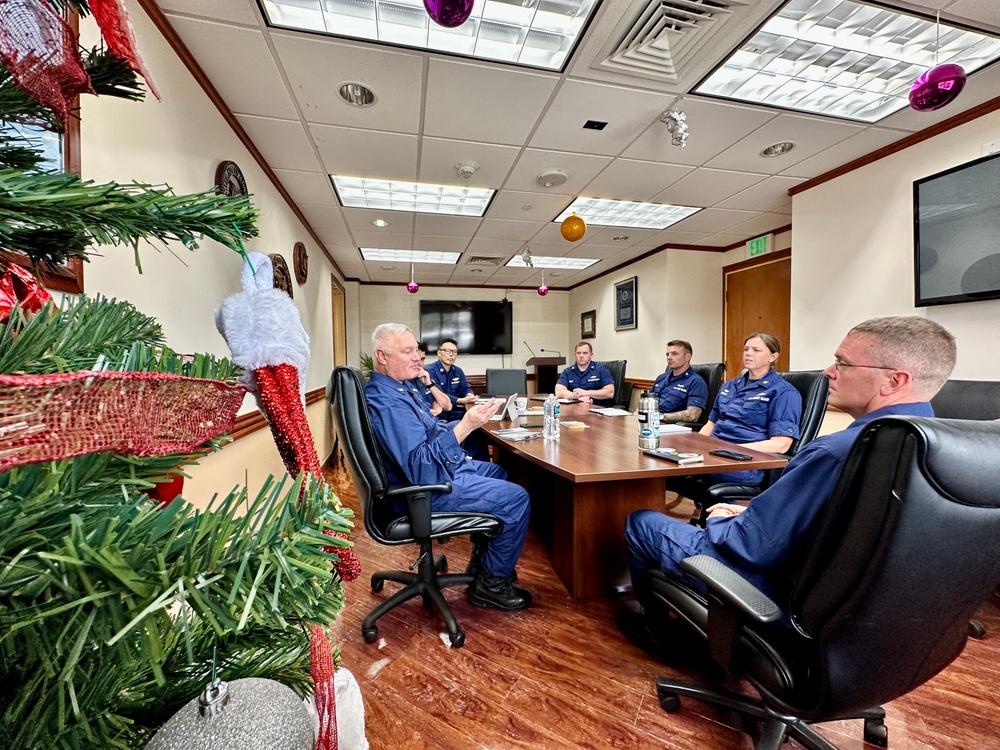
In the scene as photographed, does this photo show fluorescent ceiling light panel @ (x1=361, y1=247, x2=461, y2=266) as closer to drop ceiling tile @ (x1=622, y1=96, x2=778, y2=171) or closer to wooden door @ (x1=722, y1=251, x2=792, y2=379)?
drop ceiling tile @ (x1=622, y1=96, x2=778, y2=171)

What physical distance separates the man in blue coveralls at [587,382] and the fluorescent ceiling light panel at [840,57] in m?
3.00

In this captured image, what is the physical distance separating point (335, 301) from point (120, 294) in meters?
4.95

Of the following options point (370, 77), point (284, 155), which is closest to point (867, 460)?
point (370, 77)

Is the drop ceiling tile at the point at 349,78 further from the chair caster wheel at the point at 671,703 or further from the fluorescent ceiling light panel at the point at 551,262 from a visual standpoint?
the fluorescent ceiling light panel at the point at 551,262

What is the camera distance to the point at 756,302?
16.1ft

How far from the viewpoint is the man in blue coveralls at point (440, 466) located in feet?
5.71

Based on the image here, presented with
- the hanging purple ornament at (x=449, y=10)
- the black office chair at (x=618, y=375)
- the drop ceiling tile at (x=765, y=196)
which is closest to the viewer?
the hanging purple ornament at (x=449, y=10)

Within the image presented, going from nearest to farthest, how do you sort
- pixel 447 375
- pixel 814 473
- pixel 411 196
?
pixel 814 473 → pixel 411 196 → pixel 447 375

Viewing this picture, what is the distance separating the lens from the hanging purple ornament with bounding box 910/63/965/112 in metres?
1.66

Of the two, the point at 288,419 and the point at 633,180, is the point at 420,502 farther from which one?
the point at 633,180

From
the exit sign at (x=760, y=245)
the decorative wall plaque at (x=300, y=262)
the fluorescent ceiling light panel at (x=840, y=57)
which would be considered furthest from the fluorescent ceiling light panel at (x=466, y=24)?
the exit sign at (x=760, y=245)

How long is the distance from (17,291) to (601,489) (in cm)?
197

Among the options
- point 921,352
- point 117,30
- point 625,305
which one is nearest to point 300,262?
point 117,30

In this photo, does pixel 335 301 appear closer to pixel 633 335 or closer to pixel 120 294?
pixel 633 335
